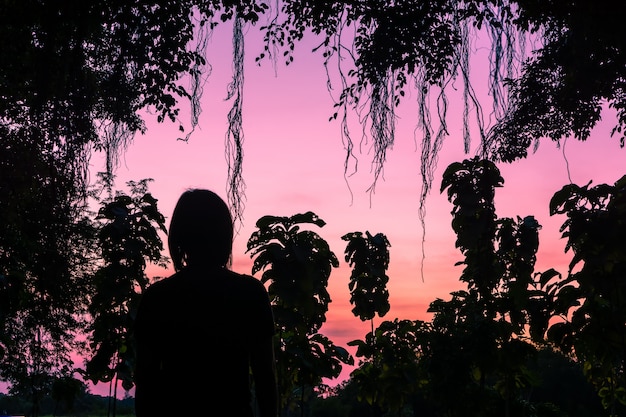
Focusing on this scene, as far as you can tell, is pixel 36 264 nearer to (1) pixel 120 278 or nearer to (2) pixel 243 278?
(1) pixel 120 278

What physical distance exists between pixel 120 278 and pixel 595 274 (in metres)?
6.23

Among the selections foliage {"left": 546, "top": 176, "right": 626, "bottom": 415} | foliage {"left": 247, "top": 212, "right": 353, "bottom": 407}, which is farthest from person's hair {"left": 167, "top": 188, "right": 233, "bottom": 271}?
foliage {"left": 247, "top": 212, "right": 353, "bottom": 407}

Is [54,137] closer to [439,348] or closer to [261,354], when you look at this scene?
[261,354]

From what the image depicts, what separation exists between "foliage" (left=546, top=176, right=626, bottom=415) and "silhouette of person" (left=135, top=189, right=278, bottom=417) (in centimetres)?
378

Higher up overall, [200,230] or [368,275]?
[368,275]

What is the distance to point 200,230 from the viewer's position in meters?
2.46

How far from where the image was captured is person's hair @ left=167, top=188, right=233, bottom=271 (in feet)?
8.07

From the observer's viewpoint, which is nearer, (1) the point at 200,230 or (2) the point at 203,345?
(2) the point at 203,345

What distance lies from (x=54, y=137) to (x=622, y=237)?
5.02 m

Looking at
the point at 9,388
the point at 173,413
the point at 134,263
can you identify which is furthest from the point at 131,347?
the point at 9,388

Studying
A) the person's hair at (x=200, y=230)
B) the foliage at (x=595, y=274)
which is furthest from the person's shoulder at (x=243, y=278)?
the foliage at (x=595, y=274)

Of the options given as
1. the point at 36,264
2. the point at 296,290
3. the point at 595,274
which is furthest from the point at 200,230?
the point at 36,264

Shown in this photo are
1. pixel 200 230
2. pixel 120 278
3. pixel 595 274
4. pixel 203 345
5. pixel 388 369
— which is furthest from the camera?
pixel 388 369

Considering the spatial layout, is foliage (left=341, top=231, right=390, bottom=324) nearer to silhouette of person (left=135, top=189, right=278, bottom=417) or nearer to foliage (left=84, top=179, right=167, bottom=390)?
foliage (left=84, top=179, right=167, bottom=390)
